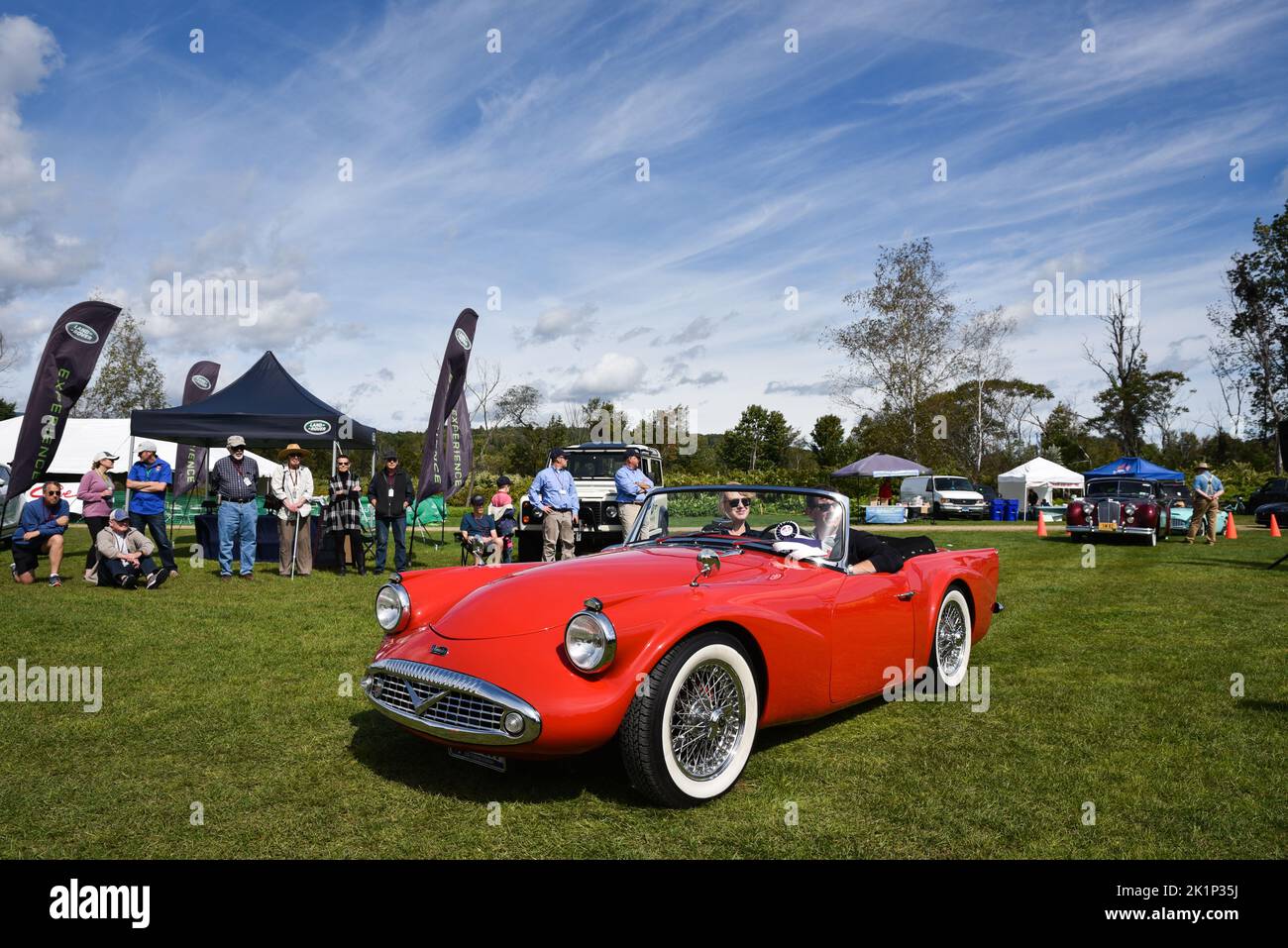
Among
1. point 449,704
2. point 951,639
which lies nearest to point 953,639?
point 951,639

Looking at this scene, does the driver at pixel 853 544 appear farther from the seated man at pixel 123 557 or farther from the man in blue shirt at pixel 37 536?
the man in blue shirt at pixel 37 536

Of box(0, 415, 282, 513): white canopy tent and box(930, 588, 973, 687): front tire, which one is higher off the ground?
box(0, 415, 282, 513): white canopy tent

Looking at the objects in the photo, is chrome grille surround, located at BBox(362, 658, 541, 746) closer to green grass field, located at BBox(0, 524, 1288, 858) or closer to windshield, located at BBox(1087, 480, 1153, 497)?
green grass field, located at BBox(0, 524, 1288, 858)

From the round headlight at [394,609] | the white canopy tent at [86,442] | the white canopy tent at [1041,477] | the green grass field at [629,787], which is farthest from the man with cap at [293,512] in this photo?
the white canopy tent at [1041,477]

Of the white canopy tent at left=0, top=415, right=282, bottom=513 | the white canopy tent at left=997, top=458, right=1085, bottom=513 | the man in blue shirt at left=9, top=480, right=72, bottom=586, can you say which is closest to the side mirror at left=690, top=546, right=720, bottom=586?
the man in blue shirt at left=9, top=480, right=72, bottom=586

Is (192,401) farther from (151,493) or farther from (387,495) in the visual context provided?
(387,495)

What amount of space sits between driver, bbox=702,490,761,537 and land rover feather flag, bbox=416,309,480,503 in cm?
935

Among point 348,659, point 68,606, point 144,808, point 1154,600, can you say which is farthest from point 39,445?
point 1154,600

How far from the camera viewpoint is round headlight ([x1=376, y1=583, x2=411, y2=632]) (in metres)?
4.52

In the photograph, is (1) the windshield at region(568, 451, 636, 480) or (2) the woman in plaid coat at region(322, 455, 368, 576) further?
(1) the windshield at region(568, 451, 636, 480)

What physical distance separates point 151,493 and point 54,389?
94.0 inches

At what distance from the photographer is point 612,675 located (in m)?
3.48
